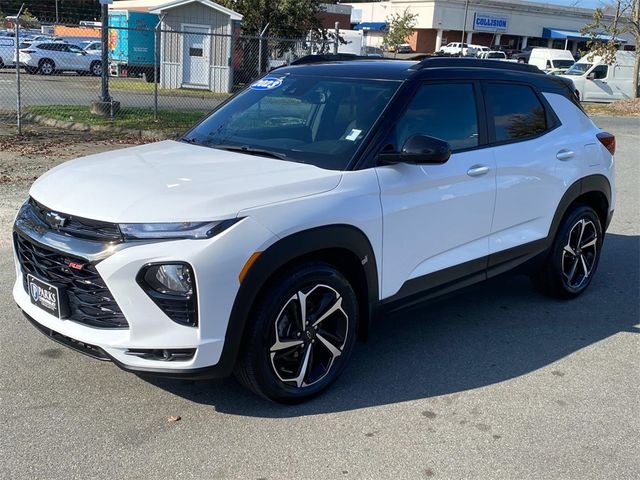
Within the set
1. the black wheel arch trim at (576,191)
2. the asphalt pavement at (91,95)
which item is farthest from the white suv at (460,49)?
the black wheel arch trim at (576,191)

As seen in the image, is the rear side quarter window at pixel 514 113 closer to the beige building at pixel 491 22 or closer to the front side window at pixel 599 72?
the front side window at pixel 599 72

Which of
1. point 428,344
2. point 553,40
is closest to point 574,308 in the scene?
point 428,344

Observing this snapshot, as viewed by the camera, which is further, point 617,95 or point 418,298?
point 617,95

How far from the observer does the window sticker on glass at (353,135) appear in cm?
404

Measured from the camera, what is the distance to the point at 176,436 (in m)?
3.43

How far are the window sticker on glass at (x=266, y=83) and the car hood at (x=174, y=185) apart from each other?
876 millimetres

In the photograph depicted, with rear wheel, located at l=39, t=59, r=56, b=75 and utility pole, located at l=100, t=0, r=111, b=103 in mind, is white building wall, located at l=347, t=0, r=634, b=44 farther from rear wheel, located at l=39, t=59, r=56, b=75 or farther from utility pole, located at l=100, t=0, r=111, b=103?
utility pole, located at l=100, t=0, r=111, b=103

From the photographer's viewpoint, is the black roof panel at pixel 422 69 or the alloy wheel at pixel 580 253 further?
the alloy wheel at pixel 580 253

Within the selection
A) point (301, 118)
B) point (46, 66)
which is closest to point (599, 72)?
point (46, 66)

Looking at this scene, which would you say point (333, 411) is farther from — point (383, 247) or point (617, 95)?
point (617, 95)

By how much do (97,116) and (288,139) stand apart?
12236mm

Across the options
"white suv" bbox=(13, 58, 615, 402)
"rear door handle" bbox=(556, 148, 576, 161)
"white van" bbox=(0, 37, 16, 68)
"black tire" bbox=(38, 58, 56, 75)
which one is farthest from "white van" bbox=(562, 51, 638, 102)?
"white suv" bbox=(13, 58, 615, 402)

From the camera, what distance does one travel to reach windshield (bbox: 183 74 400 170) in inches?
160

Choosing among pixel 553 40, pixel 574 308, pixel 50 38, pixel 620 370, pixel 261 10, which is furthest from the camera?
pixel 553 40
